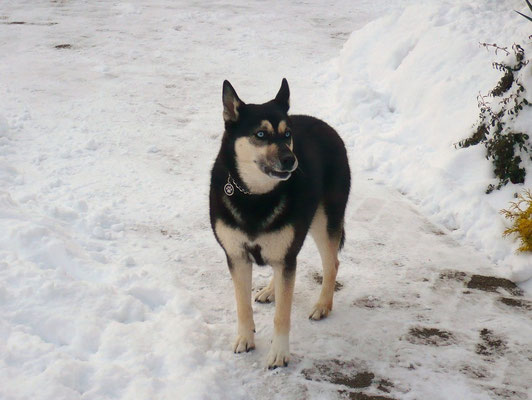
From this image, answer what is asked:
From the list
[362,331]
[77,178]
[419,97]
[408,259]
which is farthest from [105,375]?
[419,97]

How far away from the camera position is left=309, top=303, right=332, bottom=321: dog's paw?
4715 millimetres

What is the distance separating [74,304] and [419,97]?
593cm

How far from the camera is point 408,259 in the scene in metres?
5.63

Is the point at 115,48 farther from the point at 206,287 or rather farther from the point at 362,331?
the point at 362,331

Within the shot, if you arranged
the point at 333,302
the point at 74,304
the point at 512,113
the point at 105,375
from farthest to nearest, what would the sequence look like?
1. the point at 512,113
2. the point at 333,302
3. the point at 74,304
4. the point at 105,375

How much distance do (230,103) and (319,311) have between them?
1882mm

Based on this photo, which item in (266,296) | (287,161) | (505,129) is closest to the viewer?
(287,161)

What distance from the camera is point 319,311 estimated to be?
4723 millimetres

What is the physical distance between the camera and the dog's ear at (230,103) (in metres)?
3.85

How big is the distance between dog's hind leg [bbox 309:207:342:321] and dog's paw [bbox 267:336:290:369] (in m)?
0.65

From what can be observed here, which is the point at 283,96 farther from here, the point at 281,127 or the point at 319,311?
the point at 319,311

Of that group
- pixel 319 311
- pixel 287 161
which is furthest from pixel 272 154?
pixel 319 311

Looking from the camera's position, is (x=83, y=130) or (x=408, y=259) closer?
(x=408, y=259)

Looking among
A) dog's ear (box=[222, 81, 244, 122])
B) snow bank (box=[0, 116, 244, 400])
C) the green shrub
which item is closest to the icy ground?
snow bank (box=[0, 116, 244, 400])
